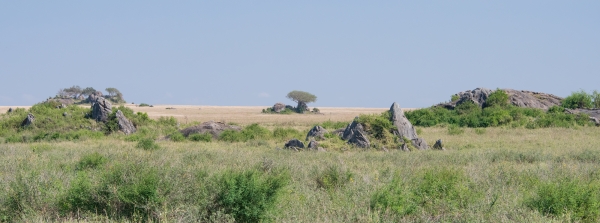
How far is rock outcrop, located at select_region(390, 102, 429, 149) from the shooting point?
878 inches

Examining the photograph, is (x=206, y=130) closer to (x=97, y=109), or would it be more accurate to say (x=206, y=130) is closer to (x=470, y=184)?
(x=97, y=109)

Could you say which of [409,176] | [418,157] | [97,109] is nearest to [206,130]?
[97,109]

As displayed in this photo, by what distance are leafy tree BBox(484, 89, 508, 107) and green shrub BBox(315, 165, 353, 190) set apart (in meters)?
36.2

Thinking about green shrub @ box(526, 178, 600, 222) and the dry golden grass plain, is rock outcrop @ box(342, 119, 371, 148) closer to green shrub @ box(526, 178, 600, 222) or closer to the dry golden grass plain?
green shrub @ box(526, 178, 600, 222)

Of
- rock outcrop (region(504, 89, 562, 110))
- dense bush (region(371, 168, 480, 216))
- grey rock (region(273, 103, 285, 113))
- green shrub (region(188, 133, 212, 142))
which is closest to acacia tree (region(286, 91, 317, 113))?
grey rock (region(273, 103, 285, 113))

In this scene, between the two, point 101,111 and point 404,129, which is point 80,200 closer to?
point 404,129

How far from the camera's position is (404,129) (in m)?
23.6

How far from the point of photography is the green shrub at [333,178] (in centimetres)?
1096

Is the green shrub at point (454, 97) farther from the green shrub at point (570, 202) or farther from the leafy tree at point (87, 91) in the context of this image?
the leafy tree at point (87, 91)

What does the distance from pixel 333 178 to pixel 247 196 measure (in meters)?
3.54

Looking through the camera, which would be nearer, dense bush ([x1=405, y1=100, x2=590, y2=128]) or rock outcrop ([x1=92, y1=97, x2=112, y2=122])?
rock outcrop ([x1=92, y1=97, x2=112, y2=122])

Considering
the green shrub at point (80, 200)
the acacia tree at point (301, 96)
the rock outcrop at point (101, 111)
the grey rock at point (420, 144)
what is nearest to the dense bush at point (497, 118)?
the grey rock at point (420, 144)

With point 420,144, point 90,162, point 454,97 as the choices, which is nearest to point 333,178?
point 90,162

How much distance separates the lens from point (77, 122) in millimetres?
31438
